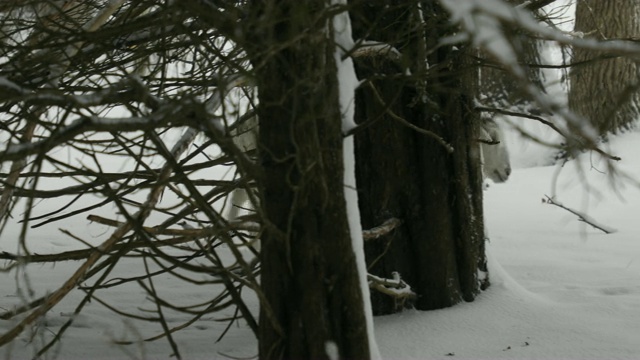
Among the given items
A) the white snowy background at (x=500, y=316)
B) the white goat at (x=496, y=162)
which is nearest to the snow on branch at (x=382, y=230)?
the white snowy background at (x=500, y=316)

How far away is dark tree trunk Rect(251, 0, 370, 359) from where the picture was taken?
2.45m

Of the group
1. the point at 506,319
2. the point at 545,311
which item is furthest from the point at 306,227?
the point at 545,311

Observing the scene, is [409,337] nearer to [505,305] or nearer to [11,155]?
[505,305]

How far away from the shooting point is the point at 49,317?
4.32 m

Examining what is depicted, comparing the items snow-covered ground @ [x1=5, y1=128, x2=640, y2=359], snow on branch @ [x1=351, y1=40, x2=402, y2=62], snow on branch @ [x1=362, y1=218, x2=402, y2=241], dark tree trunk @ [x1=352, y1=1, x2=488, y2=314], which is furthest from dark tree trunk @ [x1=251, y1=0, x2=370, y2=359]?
dark tree trunk @ [x1=352, y1=1, x2=488, y2=314]

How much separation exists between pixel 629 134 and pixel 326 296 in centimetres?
1049

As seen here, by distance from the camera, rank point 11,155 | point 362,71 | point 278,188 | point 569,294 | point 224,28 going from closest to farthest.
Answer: point 11,155 → point 224,28 → point 278,188 → point 362,71 → point 569,294

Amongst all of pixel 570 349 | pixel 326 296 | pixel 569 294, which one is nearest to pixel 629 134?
pixel 569 294

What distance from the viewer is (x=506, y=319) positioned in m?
3.69

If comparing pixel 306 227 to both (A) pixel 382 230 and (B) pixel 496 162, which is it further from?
(B) pixel 496 162

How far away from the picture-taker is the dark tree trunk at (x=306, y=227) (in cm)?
245

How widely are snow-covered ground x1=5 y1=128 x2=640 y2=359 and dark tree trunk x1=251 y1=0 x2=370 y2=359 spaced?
0.91 feet

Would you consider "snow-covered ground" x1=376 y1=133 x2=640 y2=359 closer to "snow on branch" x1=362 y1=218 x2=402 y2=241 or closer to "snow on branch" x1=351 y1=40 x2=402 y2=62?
"snow on branch" x1=362 y1=218 x2=402 y2=241

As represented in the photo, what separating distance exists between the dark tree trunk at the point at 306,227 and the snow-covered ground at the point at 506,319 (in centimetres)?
28
